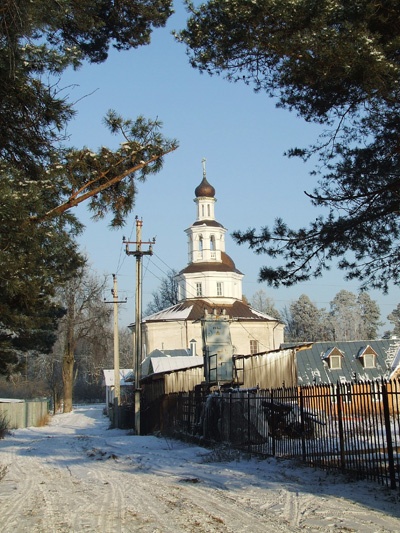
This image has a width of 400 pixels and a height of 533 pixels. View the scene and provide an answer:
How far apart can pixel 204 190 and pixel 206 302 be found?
13.9 metres

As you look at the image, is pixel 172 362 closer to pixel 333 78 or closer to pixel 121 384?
pixel 121 384

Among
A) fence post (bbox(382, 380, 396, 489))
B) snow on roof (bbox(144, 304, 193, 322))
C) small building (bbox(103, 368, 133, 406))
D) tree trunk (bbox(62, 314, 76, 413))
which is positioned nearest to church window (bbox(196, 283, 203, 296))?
snow on roof (bbox(144, 304, 193, 322))

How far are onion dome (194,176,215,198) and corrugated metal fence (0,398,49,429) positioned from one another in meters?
34.2

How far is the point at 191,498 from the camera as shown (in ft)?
32.5

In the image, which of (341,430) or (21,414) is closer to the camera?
(341,430)

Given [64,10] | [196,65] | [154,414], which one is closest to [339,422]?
[196,65]

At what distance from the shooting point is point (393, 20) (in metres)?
10.3

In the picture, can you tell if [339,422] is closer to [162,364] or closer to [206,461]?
[206,461]

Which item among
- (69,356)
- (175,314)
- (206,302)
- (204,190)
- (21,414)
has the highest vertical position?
(204,190)

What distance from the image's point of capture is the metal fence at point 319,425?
1062cm

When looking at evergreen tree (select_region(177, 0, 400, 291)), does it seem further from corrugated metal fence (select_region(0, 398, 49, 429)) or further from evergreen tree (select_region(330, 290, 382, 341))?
evergreen tree (select_region(330, 290, 382, 341))

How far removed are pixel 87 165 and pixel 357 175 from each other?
5.01 metres

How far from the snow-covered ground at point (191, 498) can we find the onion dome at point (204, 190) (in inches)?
2195

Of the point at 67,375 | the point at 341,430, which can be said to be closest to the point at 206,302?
the point at 67,375
